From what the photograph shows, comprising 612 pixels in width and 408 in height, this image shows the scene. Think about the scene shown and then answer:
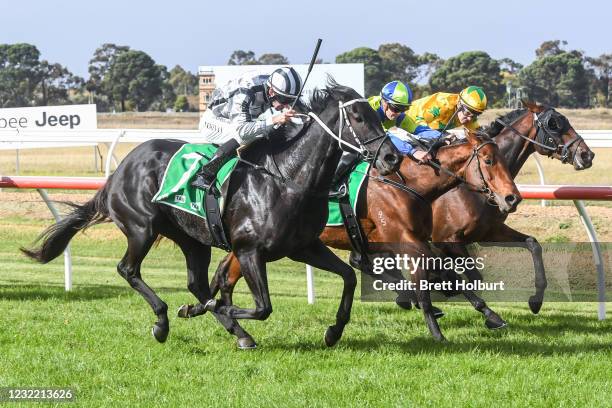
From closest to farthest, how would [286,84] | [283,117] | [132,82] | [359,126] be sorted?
[359,126], [283,117], [286,84], [132,82]

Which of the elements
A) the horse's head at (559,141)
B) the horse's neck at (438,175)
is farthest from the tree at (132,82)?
the horse's neck at (438,175)

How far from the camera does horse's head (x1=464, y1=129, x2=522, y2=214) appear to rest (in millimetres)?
5750

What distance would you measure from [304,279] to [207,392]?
5399 millimetres

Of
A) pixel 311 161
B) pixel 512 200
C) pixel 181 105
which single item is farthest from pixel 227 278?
pixel 181 105

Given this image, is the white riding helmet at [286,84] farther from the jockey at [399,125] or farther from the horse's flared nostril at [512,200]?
the horse's flared nostril at [512,200]

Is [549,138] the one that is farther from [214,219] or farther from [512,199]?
[214,219]

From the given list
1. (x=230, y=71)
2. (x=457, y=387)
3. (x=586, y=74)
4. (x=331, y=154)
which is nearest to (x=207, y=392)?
(x=457, y=387)

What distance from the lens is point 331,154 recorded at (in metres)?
5.17

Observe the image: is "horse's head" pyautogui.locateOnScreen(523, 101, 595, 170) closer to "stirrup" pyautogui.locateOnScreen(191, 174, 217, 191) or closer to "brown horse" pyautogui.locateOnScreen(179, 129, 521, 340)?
"brown horse" pyautogui.locateOnScreen(179, 129, 521, 340)

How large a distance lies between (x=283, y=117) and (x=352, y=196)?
151 cm

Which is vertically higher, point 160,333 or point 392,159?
point 392,159

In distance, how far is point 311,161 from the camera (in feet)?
17.0

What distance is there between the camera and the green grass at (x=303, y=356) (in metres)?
4.35

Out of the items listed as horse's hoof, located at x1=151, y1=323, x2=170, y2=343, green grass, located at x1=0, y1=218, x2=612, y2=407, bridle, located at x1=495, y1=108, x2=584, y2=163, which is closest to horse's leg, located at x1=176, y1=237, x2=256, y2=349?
green grass, located at x1=0, y1=218, x2=612, y2=407
